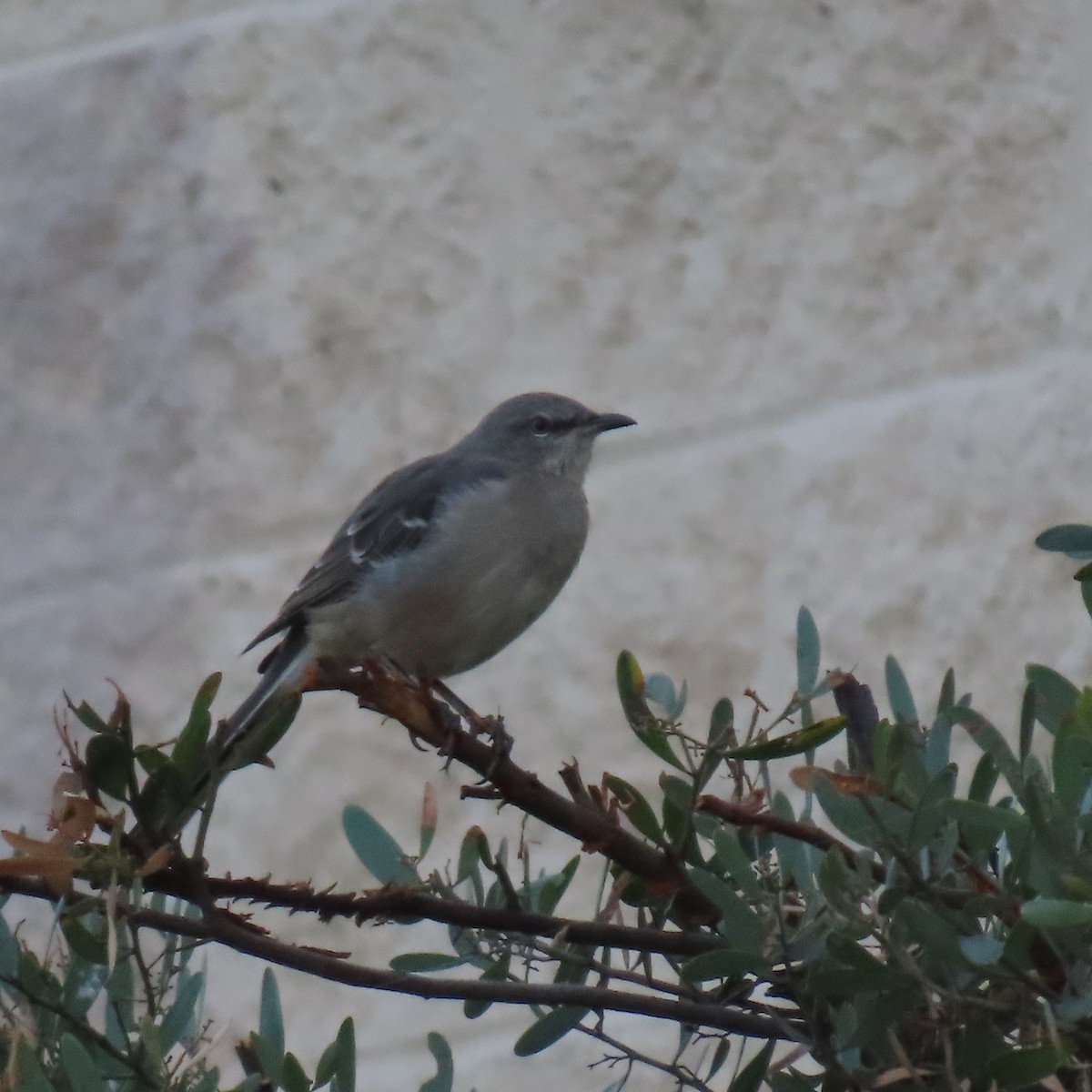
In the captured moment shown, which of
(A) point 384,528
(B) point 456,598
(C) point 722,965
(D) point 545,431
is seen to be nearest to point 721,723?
(C) point 722,965

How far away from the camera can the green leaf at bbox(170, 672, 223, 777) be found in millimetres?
1069

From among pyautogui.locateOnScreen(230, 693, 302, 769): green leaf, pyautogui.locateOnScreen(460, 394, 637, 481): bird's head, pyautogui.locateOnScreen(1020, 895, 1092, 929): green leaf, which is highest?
pyautogui.locateOnScreen(230, 693, 302, 769): green leaf

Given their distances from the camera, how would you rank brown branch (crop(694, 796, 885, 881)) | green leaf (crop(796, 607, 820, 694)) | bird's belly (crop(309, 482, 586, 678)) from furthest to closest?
bird's belly (crop(309, 482, 586, 678))
green leaf (crop(796, 607, 820, 694))
brown branch (crop(694, 796, 885, 881))

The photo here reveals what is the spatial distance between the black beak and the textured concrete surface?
0.39 feet

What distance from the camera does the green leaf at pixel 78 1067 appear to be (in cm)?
104

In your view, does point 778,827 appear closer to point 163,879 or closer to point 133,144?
point 163,879

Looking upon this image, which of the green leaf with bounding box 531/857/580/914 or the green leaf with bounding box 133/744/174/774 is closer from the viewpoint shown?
the green leaf with bounding box 133/744/174/774

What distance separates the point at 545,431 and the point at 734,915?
2279 mm

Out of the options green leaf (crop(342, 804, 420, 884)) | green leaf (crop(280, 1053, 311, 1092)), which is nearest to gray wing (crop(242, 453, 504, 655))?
green leaf (crop(342, 804, 420, 884))

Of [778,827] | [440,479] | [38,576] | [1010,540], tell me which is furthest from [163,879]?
[38,576]

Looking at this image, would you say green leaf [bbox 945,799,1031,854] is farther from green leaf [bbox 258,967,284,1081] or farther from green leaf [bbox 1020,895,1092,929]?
green leaf [bbox 258,967,284,1081]

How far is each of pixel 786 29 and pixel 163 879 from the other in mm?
2688

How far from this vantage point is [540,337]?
335 centimetres

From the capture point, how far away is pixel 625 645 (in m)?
3.20
